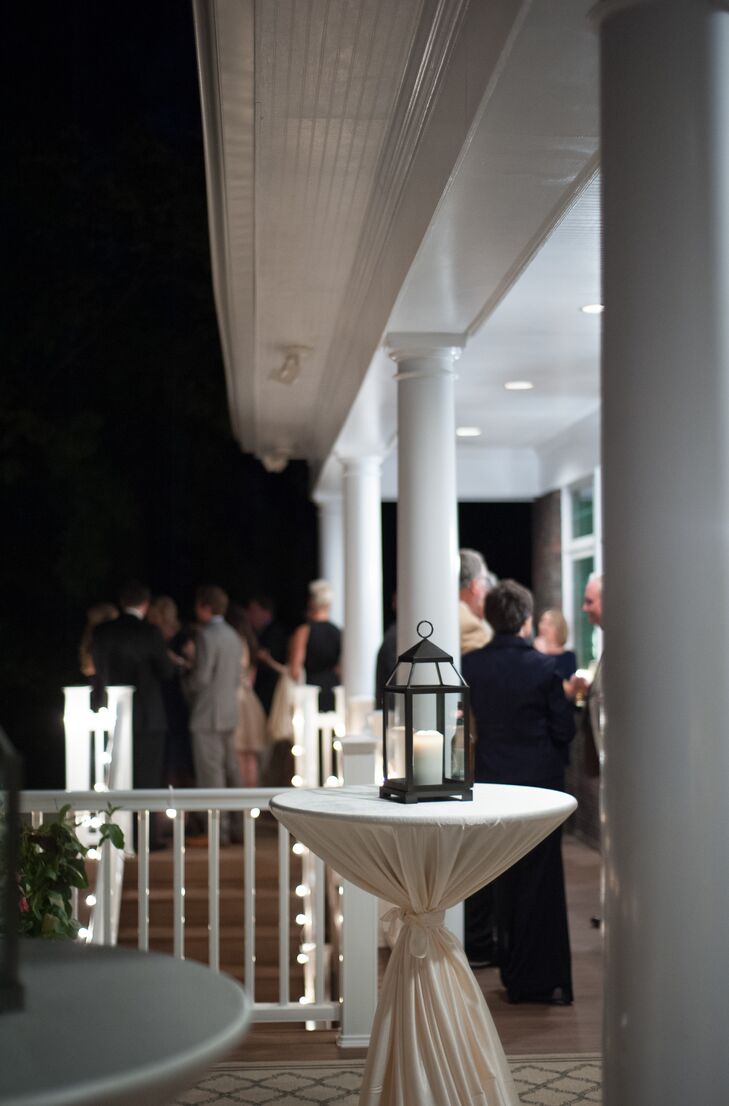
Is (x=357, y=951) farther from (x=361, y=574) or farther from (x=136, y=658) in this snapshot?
(x=361, y=574)

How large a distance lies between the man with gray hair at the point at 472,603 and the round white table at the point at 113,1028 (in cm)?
423

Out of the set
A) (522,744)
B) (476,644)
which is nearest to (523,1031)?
(522,744)

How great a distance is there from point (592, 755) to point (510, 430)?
424 centimetres

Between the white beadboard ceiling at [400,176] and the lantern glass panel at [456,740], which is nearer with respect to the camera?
the white beadboard ceiling at [400,176]

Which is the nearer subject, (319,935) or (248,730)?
(319,935)

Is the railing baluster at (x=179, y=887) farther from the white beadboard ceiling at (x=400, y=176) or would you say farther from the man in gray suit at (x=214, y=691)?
the man in gray suit at (x=214, y=691)

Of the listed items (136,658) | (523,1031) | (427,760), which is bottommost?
(523,1031)

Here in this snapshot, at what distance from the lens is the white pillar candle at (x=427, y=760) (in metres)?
3.18

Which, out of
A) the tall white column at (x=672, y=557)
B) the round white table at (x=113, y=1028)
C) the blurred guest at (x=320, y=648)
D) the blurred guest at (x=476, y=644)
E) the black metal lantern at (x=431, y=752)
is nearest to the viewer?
the round white table at (x=113, y=1028)

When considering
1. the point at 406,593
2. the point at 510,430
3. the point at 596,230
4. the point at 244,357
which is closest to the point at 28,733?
the point at 510,430

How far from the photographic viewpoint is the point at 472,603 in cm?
614

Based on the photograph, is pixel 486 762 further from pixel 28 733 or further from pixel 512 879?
pixel 28 733

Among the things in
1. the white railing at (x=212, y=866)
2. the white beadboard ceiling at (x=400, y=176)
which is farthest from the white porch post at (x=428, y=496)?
the white railing at (x=212, y=866)

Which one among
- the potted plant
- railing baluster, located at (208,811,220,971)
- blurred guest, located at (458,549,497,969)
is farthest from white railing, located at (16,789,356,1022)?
blurred guest, located at (458,549,497,969)
